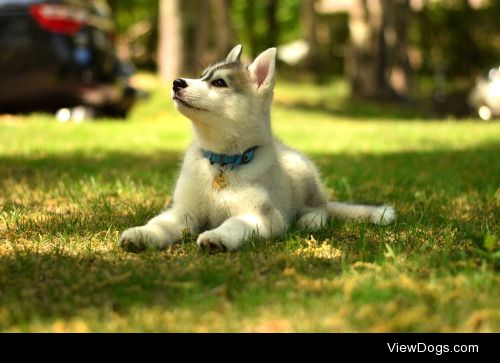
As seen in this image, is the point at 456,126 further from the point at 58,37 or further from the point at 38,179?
the point at 38,179

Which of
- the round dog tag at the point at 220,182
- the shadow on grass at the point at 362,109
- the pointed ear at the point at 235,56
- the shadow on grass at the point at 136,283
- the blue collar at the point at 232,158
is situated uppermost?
the pointed ear at the point at 235,56

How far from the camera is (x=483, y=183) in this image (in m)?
7.46

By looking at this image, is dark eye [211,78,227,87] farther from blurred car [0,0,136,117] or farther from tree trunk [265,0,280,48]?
tree trunk [265,0,280,48]

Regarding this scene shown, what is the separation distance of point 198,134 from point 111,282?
1490mm

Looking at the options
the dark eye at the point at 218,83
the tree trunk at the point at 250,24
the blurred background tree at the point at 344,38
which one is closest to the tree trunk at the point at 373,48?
the blurred background tree at the point at 344,38

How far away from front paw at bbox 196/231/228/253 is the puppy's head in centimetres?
82

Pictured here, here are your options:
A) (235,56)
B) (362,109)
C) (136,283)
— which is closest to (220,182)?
(235,56)

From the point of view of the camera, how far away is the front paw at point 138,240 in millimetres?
4422

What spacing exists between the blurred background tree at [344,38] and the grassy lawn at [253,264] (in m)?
5.11

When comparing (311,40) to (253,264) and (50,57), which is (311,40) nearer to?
(50,57)

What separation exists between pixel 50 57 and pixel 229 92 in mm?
8851

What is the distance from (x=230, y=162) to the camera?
16.1ft

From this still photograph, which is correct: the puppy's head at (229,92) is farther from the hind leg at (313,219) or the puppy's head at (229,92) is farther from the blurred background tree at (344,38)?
the blurred background tree at (344,38)
